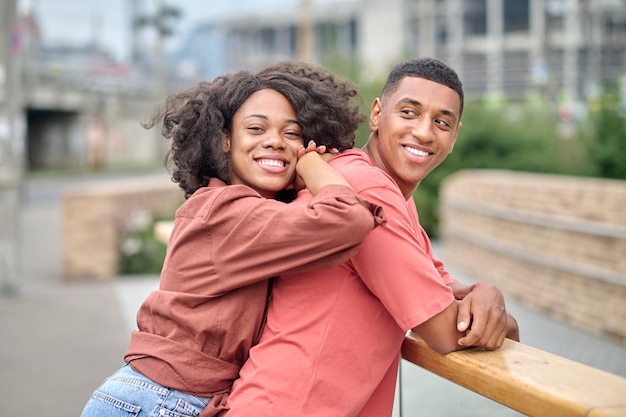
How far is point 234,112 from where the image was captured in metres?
2.40

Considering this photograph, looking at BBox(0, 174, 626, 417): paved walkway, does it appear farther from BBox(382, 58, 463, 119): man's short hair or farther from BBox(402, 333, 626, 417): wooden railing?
BBox(382, 58, 463, 119): man's short hair

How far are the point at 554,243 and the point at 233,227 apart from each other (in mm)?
6308

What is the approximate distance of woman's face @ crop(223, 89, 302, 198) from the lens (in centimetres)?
235

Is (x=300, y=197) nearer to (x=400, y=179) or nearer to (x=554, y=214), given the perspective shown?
(x=400, y=179)

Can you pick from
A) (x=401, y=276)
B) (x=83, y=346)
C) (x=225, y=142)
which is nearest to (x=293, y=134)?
(x=225, y=142)

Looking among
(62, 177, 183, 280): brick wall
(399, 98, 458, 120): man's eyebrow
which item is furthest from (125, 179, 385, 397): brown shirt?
(62, 177, 183, 280): brick wall

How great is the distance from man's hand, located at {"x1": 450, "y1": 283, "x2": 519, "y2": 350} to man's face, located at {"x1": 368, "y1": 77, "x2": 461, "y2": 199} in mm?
430

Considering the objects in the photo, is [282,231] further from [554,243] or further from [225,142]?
[554,243]

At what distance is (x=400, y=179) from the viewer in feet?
7.93

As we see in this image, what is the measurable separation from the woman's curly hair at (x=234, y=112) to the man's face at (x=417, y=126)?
177 millimetres

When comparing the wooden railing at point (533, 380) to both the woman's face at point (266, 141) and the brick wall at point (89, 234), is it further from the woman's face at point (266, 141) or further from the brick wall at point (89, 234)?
the brick wall at point (89, 234)

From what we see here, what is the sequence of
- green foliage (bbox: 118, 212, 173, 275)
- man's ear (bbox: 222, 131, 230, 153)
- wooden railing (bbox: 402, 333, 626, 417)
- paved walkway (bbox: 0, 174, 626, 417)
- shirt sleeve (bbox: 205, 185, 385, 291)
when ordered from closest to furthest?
wooden railing (bbox: 402, 333, 626, 417) → shirt sleeve (bbox: 205, 185, 385, 291) → man's ear (bbox: 222, 131, 230, 153) → paved walkway (bbox: 0, 174, 626, 417) → green foliage (bbox: 118, 212, 173, 275)

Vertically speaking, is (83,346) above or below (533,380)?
below

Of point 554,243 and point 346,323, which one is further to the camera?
point 554,243
